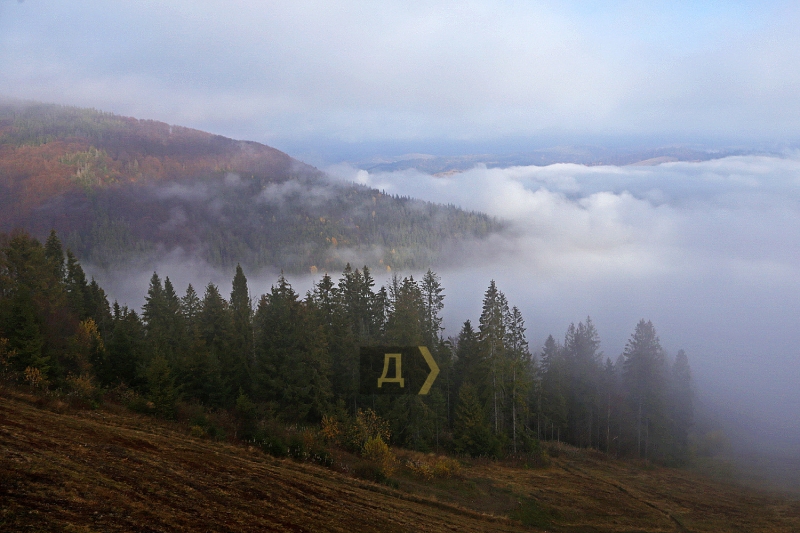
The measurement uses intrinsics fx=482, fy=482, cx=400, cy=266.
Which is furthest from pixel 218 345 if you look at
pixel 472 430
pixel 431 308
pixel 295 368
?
pixel 472 430

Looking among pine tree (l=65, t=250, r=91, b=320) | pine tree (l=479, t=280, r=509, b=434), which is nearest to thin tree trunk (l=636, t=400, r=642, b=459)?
pine tree (l=479, t=280, r=509, b=434)

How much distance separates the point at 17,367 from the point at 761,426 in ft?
406

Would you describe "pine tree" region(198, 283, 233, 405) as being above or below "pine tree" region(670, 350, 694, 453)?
above

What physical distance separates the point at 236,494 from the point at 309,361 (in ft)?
65.2

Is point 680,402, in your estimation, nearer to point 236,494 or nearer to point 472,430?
point 472,430

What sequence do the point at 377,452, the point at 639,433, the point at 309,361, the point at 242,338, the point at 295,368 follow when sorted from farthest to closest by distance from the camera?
the point at 639,433 < the point at 242,338 < the point at 309,361 < the point at 295,368 < the point at 377,452

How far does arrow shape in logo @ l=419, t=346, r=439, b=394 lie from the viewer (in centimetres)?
4009

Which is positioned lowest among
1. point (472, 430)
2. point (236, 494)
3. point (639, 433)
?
point (639, 433)

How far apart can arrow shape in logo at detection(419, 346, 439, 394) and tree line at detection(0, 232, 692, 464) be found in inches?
34.0

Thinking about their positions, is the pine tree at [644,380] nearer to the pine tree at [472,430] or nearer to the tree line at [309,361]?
the tree line at [309,361]

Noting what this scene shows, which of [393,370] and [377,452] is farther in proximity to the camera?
[393,370]

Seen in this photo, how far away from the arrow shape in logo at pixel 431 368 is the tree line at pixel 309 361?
0.86 m

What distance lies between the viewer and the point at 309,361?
1425 inches

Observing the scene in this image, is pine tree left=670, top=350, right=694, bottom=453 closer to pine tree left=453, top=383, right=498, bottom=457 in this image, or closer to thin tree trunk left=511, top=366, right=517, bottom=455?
thin tree trunk left=511, top=366, right=517, bottom=455
